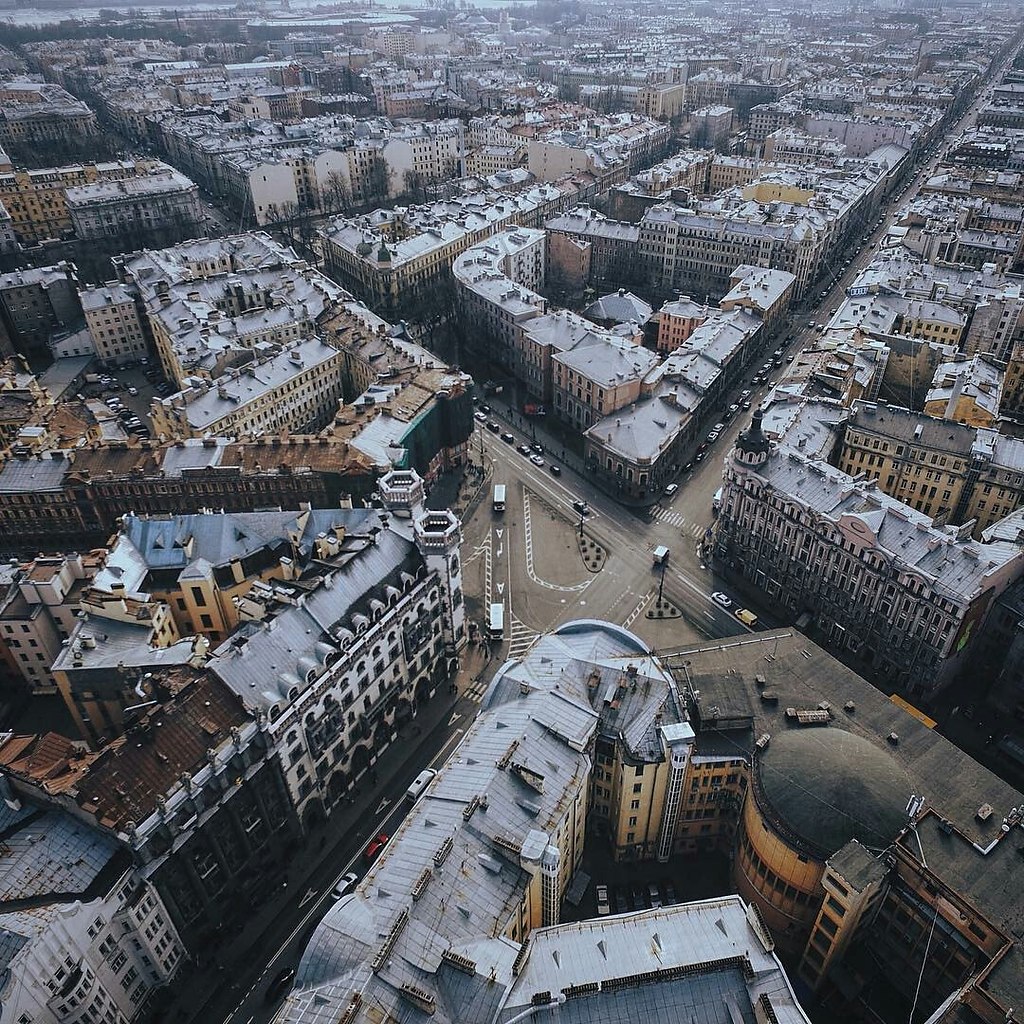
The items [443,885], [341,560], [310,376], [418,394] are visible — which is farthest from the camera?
[310,376]

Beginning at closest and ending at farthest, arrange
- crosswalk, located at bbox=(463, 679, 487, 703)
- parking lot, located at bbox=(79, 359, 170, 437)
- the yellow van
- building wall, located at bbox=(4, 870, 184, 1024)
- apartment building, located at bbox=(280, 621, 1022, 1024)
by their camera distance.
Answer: apartment building, located at bbox=(280, 621, 1022, 1024) < building wall, located at bbox=(4, 870, 184, 1024) < crosswalk, located at bbox=(463, 679, 487, 703) < the yellow van < parking lot, located at bbox=(79, 359, 170, 437)

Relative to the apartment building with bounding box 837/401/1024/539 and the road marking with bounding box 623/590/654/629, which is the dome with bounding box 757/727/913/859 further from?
the apartment building with bounding box 837/401/1024/539

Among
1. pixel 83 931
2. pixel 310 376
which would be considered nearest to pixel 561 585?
pixel 310 376

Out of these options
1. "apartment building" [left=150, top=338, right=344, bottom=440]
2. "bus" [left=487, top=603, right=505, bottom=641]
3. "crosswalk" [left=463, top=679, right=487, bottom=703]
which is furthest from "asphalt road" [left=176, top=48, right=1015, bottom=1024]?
"apartment building" [left=150, top=338, right=344, bottom=440]

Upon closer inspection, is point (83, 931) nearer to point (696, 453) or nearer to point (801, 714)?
point (801, 714)

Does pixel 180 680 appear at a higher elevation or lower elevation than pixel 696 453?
higher
